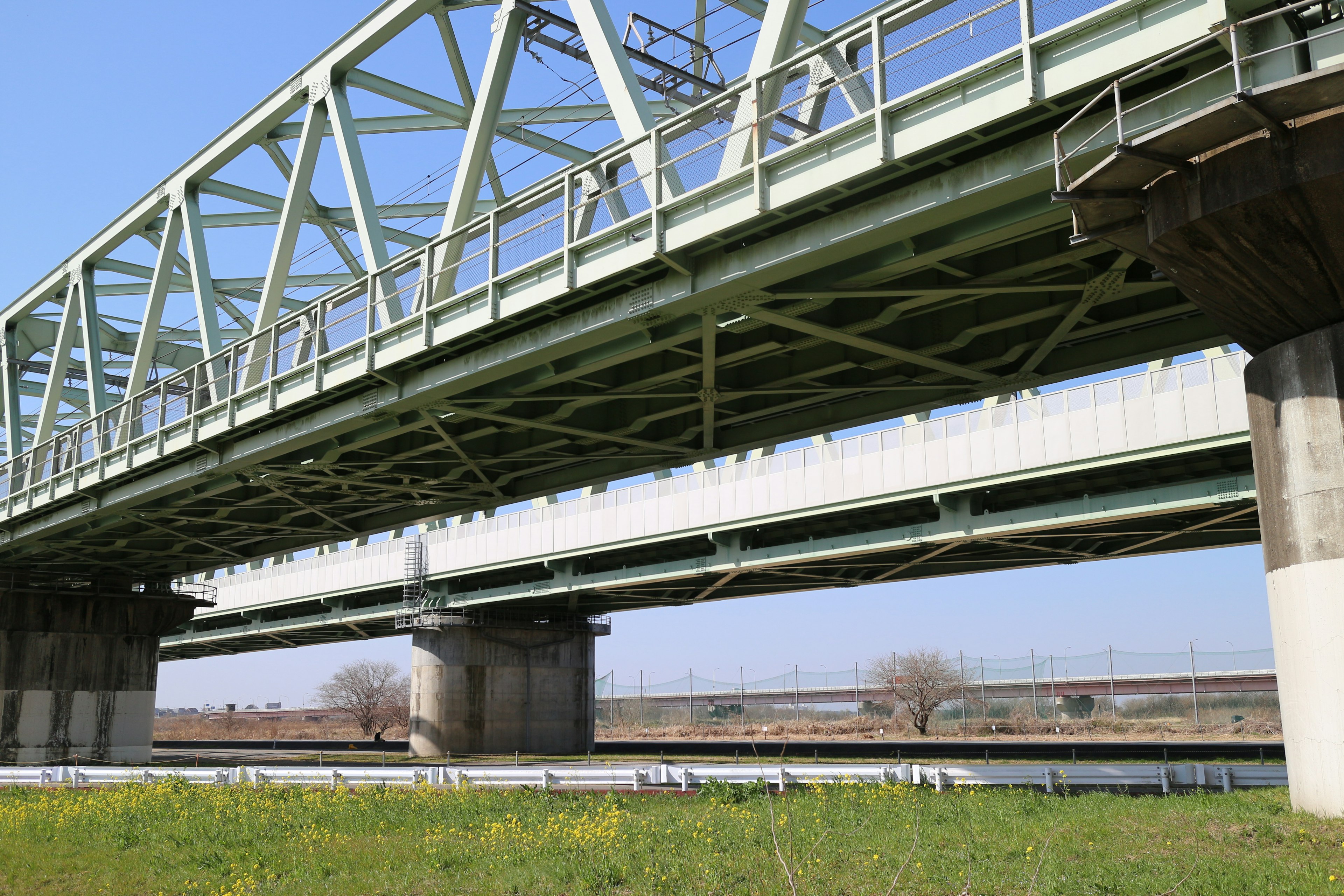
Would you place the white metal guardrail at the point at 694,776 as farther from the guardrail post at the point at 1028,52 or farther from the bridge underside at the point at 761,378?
the guardrail post at the point at 1028,52

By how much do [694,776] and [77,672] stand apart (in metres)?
31.4

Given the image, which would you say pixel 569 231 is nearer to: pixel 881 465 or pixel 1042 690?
pixel 881 465

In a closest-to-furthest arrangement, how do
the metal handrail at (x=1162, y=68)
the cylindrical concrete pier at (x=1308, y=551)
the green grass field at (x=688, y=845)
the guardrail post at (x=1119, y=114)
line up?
the metal handrail at (x=1162, y=68) → the guardrail post at (x=1119, y=114) → the green grass field at (x=688, y=845) → the cylindrical concrete pier at (x=1308, y=551)

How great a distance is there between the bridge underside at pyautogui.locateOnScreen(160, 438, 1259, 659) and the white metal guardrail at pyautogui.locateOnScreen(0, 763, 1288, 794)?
10116mm

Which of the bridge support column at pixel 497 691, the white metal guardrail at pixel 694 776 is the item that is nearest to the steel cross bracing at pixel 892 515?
the bridge support column at pixel 497 691

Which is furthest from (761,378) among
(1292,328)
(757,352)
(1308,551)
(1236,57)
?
(1236,57)

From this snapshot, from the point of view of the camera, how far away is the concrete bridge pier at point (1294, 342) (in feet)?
34.7

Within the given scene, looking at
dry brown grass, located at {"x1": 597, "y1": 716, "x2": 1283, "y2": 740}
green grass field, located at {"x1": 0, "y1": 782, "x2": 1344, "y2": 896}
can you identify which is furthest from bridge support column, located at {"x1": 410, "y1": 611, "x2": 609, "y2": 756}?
green grass field, located at {"x1": 0, "y1": 782, "x2": 1344, "y2": 896}

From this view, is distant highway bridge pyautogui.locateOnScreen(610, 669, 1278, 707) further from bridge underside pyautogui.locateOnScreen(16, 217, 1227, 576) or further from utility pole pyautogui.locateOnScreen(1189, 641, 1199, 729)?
bridge underside pyautogui.locateOnScreen(16, 217, 1227, 576)

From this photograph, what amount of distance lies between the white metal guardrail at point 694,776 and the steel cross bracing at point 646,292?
656cm

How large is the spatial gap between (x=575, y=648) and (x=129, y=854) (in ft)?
132

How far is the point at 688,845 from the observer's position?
13.8 meters

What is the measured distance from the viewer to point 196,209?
28766 mm

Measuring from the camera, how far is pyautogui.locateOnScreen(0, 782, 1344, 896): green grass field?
10.7 meters
